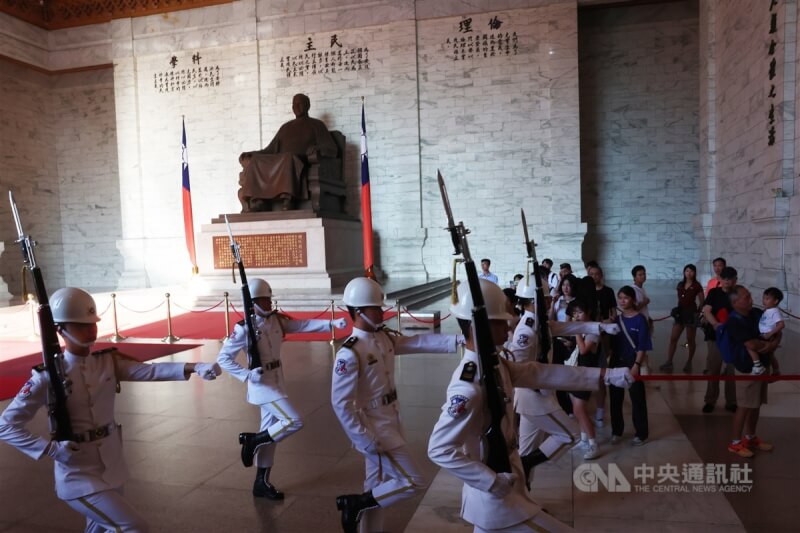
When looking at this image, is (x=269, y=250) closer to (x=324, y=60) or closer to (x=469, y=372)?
(x=324, y=60)

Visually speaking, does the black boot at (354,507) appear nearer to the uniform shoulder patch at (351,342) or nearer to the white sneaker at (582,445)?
the uniform shoulder patch at (351,342)

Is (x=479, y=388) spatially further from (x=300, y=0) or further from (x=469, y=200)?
(x=300, y=0)

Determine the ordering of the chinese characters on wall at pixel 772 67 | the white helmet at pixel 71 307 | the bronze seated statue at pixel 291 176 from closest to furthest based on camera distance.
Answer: the white helmet at pixel 71 307
the chinese characters on wall at pixel 772 67
the bronze seated statue at pixel 291 176

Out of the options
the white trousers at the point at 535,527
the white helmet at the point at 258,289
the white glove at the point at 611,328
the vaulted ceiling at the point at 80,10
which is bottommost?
the white trousers at the point at 535,527

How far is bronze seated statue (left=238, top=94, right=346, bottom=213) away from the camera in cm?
1039

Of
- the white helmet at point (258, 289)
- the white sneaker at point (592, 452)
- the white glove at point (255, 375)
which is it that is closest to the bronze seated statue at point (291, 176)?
the white helmet at point (258, 289)

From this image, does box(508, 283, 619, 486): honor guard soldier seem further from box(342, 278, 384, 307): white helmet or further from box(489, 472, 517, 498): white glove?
box(489, 472, 517, 498): white glove

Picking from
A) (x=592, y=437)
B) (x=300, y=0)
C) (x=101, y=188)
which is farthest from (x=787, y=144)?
(x=101, y=188)

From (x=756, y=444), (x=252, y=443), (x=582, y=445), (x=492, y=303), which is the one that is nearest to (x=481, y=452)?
(x=492, y=303)

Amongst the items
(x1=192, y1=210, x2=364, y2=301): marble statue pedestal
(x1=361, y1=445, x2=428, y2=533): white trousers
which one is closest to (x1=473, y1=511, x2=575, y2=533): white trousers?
(x1=361, y1=445, x2=428, y2=533): white trousers

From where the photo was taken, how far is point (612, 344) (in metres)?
3.68

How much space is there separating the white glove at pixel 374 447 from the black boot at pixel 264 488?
931 mm

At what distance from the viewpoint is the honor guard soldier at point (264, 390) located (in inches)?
110

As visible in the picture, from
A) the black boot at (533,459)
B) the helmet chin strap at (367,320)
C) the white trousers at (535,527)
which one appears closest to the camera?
the white trousers at (535,527)
